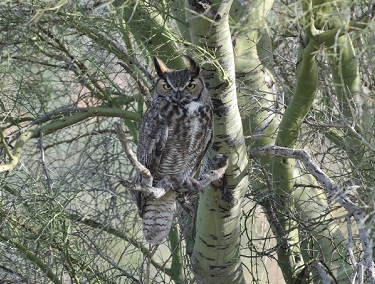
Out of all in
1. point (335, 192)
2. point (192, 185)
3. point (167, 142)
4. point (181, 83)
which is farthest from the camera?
point (167, 142)

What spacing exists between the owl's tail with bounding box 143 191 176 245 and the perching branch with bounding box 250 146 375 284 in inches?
27.8

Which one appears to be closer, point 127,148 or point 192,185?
point 127,148

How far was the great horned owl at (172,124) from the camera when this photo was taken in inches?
126

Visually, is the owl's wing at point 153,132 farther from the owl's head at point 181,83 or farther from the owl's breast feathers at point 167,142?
the owl's head at point 181,83

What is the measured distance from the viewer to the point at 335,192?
2.32 metres

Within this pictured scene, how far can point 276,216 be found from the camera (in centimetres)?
346

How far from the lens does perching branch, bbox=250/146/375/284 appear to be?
2.00m

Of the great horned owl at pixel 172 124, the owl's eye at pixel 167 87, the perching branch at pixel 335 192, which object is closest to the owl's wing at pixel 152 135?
the great horned owl at pixel 172 124

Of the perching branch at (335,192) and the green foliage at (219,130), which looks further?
the green foliage at (219,130)

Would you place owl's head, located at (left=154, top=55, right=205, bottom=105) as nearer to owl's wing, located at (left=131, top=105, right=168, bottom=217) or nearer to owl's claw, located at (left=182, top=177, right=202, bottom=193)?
owl's wing, located at (left=131, top=105, right=168, bottom=217)

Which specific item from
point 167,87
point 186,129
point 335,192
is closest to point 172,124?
point 186,129

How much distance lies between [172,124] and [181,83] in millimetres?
223

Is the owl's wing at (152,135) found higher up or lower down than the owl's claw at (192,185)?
higher up

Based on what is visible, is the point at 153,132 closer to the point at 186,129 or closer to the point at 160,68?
the point at 186,129
